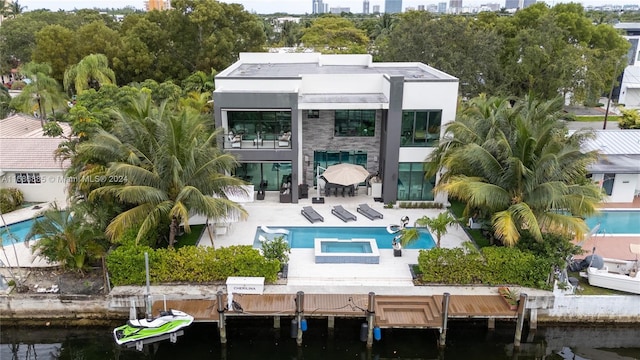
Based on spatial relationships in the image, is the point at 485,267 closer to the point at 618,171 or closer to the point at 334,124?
the point at 334,124

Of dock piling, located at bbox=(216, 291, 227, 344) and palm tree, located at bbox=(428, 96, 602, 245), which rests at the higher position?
palm tree, located at bbox=(428, 96, 602, 245)

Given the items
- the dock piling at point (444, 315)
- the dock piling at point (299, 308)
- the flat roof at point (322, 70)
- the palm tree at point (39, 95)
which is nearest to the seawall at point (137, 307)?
the dock piling at point (299, 308)

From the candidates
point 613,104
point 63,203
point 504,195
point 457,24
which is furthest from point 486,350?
point 613,104

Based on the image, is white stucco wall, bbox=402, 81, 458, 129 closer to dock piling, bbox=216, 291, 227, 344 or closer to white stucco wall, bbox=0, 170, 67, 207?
dock piling, bbox=216, 291, 227, 344

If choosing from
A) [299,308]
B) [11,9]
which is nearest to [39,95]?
[299,308]

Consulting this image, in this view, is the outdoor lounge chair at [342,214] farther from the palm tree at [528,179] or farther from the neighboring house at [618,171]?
the neighboring house at [618,171]

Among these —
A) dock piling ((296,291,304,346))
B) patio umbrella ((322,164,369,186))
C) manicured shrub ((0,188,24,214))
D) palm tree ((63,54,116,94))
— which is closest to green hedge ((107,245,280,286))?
dock piling ((296,291,304,346))
